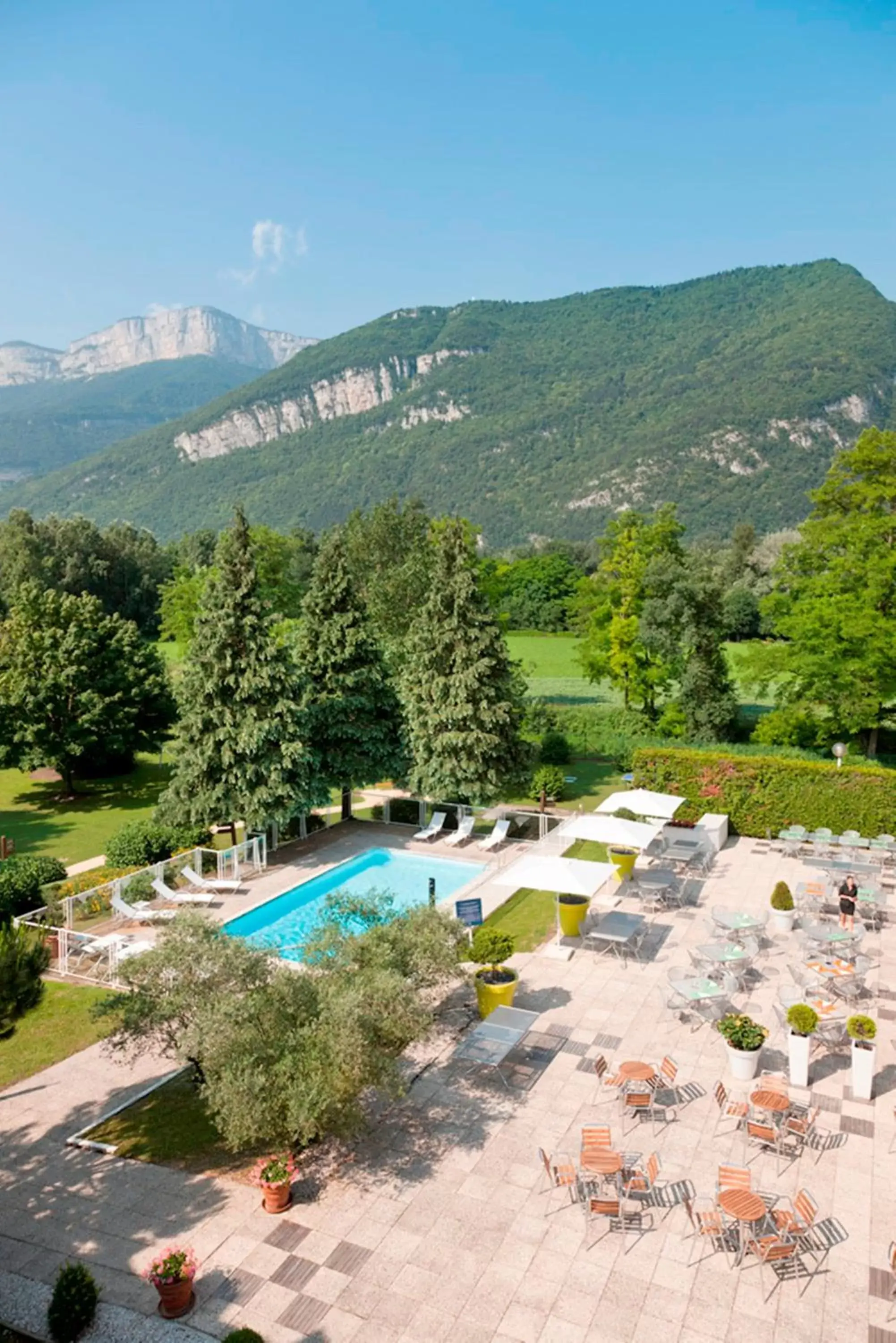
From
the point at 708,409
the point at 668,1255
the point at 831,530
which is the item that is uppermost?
the point at 708,409

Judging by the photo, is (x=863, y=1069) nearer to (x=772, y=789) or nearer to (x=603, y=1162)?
(x=603, y=1162)

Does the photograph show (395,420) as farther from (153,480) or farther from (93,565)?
(93,565)

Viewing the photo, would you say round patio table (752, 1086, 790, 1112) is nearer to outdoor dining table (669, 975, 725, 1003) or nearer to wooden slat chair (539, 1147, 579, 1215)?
outdoor dining table (669, 975, 725, 1003)

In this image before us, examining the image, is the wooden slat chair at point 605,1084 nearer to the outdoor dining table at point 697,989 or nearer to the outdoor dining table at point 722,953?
the outdoor dining table at point 697,989

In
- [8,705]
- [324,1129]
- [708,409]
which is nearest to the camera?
[324,1129]

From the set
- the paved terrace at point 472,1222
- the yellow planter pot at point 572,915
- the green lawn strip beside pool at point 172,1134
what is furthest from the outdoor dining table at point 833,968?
the green lawn strip beside pool at point 172,1134

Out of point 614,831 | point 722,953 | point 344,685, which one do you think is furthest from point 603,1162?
point 344,685

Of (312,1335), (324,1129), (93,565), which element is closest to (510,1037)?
(324,1129)
